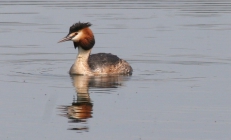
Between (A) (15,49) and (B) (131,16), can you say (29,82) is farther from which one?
(B) (131,16)

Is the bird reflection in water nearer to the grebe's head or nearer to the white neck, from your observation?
the white neck

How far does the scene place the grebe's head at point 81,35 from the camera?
19.2 metres

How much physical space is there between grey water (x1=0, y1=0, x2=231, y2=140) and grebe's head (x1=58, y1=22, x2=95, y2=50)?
79 centimetres

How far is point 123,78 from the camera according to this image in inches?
743

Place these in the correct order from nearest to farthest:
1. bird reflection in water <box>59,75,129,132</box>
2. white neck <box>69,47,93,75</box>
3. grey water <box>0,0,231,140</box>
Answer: grey water <box>0,0,231,140</box> < bird reflection in water <box>59,75,129,132</box> < white neck <box>69,47,93,75</box>

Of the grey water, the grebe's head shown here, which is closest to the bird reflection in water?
the grey water

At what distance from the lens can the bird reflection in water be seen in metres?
13.9

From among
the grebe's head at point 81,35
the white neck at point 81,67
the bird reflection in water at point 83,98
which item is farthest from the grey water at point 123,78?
the grebe's head at point 81,35

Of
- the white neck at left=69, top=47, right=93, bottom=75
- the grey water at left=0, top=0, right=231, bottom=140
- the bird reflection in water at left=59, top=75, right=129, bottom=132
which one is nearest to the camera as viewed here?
the grey water at left=0, top=0, right=231, bottom=140

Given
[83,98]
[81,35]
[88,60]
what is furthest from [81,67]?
[83,98]

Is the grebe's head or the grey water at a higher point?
the grebe's head

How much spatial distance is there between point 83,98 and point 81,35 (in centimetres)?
373

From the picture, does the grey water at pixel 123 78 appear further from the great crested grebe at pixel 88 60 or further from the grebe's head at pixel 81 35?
Answer: the grebe's head at pixel 81 35

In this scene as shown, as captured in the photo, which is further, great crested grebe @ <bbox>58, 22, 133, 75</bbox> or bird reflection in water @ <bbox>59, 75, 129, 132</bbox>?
great crested grebe @ <bbox>58, 22, 133, 75</bbox>
